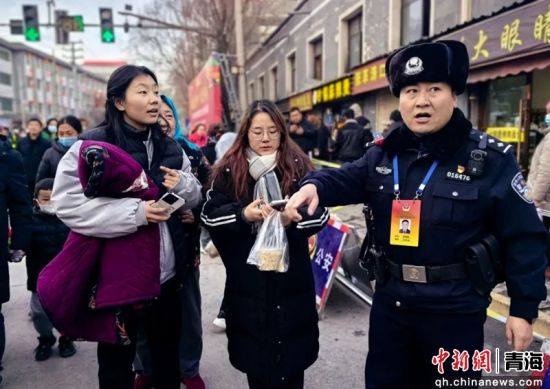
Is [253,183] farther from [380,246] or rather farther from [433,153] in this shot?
[433,153]

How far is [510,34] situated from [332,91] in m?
6.90

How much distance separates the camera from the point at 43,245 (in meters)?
3.31

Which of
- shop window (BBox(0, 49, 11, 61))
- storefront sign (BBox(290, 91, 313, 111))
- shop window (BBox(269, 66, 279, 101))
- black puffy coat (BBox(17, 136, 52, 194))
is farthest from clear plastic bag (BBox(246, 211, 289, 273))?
shop window (BBox(0, 49, 11, 61))

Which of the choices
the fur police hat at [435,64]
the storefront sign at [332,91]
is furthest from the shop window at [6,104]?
the fur police hat at [435,64]

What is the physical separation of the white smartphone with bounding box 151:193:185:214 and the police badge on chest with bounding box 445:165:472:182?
122 cm

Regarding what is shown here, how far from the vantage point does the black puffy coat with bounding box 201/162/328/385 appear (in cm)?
212

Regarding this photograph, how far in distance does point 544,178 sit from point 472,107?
11.9 ft

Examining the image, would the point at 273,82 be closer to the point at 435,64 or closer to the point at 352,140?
the point at 352,140

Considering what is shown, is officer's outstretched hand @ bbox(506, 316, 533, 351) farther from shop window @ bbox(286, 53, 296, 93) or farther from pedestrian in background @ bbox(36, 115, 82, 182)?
shop window @ bbox(286, 53, 296, 93)

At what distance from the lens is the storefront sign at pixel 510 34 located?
4910mm

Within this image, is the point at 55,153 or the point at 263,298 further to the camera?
the point at 55,153

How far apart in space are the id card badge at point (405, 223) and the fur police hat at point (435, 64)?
1.68ft

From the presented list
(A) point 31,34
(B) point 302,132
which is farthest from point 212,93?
(A) point 31,34

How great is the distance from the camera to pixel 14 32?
45.1ft
